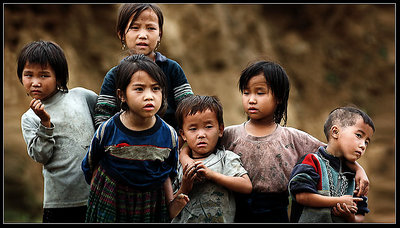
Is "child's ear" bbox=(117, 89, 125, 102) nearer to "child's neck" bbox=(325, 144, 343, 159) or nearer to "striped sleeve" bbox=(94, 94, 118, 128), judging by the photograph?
"striped sleeve" bbox=(94, 94, 118, 128)

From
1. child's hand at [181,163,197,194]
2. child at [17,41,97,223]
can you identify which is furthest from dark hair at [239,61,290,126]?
child at [17,41,97,223]

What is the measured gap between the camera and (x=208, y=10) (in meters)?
7.71

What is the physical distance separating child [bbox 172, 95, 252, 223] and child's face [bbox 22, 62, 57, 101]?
82 cm

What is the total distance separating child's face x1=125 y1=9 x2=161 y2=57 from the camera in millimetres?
2750

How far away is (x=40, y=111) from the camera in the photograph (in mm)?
2369

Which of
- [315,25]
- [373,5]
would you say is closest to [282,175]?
[315,25]

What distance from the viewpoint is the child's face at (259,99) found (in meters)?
2.59

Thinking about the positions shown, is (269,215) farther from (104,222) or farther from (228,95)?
(228,95)

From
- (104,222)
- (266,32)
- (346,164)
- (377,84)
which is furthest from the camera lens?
(377,84)

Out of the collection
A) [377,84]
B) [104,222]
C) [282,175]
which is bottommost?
[104,222]

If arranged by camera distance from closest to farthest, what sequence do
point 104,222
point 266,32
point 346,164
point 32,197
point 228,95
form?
1. point 104,222
2. point 346,164
3. point 32,197
4. point 228,95
5. point 266,32

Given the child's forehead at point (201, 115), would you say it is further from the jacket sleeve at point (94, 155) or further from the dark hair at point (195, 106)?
the jacket sleeve at point (94, 155)

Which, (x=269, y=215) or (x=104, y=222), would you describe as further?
(x=269, y=215)

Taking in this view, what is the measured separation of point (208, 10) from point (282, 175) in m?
5.66
